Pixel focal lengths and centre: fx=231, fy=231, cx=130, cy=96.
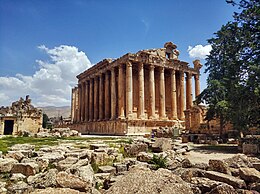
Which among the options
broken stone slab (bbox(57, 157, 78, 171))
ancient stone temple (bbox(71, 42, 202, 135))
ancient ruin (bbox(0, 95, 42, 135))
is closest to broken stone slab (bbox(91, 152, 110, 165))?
broken stone slab (bbox(57, 157, 78, 171))

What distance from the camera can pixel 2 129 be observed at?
112 feet

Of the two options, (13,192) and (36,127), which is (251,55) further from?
(36,127)

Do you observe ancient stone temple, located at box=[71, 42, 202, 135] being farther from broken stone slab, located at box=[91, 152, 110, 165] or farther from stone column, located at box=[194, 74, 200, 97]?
broken stone slab, located at box=[91, 152, 110, 165]

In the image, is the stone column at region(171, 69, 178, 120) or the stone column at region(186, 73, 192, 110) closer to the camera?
the stone column at region(171, 69, 178, 120)

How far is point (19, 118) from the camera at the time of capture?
1401 inches

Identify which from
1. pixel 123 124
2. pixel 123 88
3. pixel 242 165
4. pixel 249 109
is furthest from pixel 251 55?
pixel 123 88

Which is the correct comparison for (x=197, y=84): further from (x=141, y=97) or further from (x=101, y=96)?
(x=101, y=96)

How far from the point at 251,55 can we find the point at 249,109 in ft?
15.8

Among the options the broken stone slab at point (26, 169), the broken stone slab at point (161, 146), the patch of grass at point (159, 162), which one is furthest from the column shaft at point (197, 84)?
the broken stone slab at point (26, 169)

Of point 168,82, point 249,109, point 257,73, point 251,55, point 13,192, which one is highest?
point 168,82

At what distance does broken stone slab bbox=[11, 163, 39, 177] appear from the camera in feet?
24.7

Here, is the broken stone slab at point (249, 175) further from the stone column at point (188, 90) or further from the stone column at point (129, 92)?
the stone column at point (188, 90)

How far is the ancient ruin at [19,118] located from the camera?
115 feet

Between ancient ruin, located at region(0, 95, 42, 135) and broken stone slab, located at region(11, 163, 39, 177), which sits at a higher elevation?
ancient ruin, located at region(0, 95, 42, 135)
